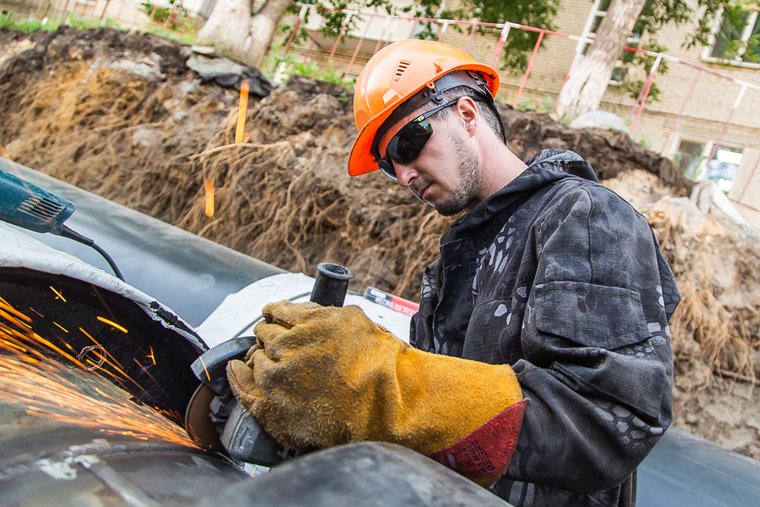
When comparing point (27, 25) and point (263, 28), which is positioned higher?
point (263, 28)

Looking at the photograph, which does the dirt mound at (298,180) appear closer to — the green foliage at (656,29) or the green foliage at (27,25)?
the green foliage at (27,25)

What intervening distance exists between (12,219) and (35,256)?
490 mm

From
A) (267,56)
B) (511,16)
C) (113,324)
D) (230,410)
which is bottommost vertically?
(113,324)

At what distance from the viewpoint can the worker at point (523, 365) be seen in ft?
3.01

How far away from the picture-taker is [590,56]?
6.40 meters

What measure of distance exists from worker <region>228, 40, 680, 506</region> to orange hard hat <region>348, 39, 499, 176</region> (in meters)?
0.44

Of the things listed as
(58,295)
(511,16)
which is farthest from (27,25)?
(58,295)

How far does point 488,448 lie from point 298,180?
4.30m

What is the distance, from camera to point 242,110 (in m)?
5.97

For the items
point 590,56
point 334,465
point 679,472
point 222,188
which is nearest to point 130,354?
point 334,465

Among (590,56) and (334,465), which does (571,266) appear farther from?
(590,56)

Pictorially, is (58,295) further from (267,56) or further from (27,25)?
(27,25)

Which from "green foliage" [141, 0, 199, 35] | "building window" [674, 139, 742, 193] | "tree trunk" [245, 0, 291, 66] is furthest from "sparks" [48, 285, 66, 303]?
"building window" [674, 139, 742, 193]

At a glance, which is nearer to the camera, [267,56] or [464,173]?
[464,173]
